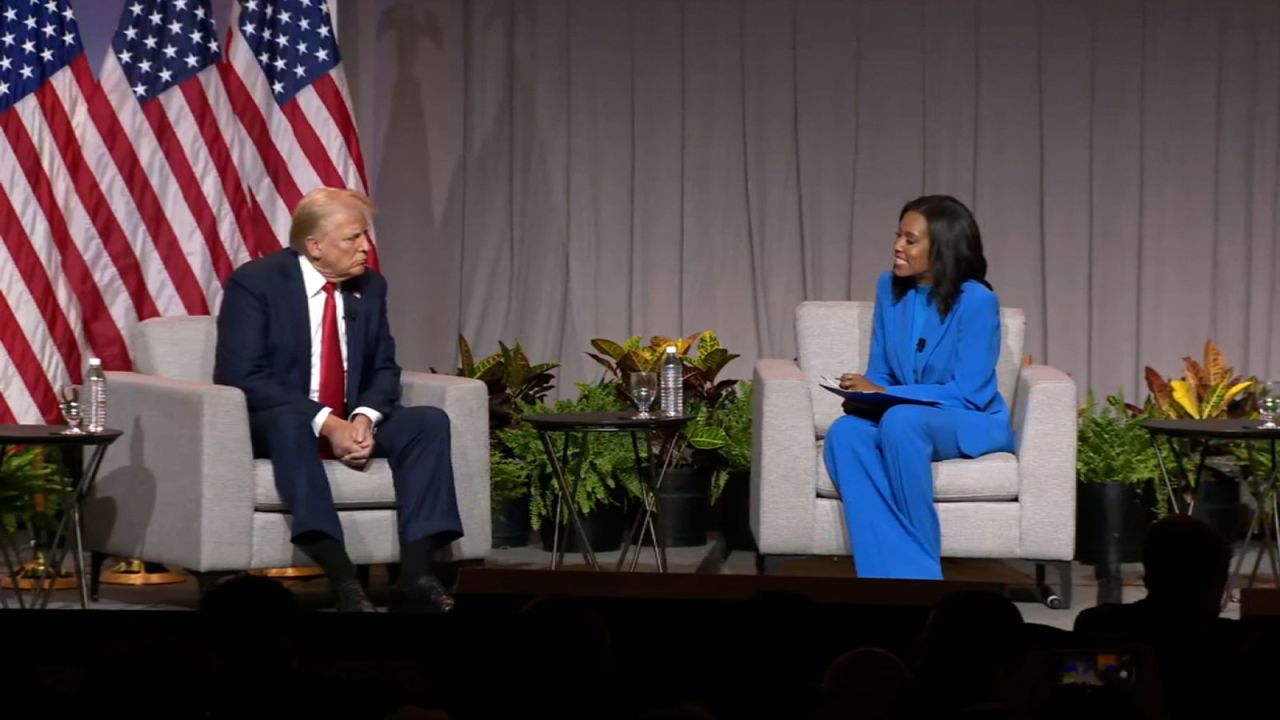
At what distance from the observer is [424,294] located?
809 centimetres

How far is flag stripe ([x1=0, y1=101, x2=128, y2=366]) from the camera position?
19.1 feet

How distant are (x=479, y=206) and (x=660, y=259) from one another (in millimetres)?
862

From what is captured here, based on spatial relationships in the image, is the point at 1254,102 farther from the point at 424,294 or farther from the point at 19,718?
the point at 19,718

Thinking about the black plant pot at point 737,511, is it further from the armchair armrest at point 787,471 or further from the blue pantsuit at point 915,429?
the armchair armrest at point 787,471

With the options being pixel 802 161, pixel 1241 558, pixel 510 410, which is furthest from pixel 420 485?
pixel 802 161

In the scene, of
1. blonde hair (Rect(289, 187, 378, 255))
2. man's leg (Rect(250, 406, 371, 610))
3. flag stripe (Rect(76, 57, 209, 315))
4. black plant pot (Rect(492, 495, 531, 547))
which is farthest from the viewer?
black plant pot (Rect(492, 495, 531, 547))

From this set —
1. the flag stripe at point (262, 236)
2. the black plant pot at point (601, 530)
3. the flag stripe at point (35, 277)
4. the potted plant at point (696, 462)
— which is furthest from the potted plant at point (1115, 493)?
the flag stripe at point (35, 277)

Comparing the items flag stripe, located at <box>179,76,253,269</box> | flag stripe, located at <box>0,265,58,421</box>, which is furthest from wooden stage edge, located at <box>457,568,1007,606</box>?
A: flag stripe, located at <box>179,76,253,269</box>

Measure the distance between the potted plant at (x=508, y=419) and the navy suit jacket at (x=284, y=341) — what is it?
1.04 meters

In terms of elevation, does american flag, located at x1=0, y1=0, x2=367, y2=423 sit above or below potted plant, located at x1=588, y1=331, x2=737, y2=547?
above

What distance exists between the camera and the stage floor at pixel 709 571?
526cm

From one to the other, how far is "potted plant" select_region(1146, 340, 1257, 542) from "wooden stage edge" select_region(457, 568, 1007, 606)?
3823 mm

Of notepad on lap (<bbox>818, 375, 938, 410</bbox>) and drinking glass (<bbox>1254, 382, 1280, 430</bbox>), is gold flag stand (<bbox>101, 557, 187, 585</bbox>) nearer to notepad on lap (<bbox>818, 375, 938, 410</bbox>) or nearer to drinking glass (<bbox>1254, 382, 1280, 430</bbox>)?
notepad on lap (<bbox>818, 375, 938, 410</bbox>)

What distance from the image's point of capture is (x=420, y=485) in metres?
4.93
